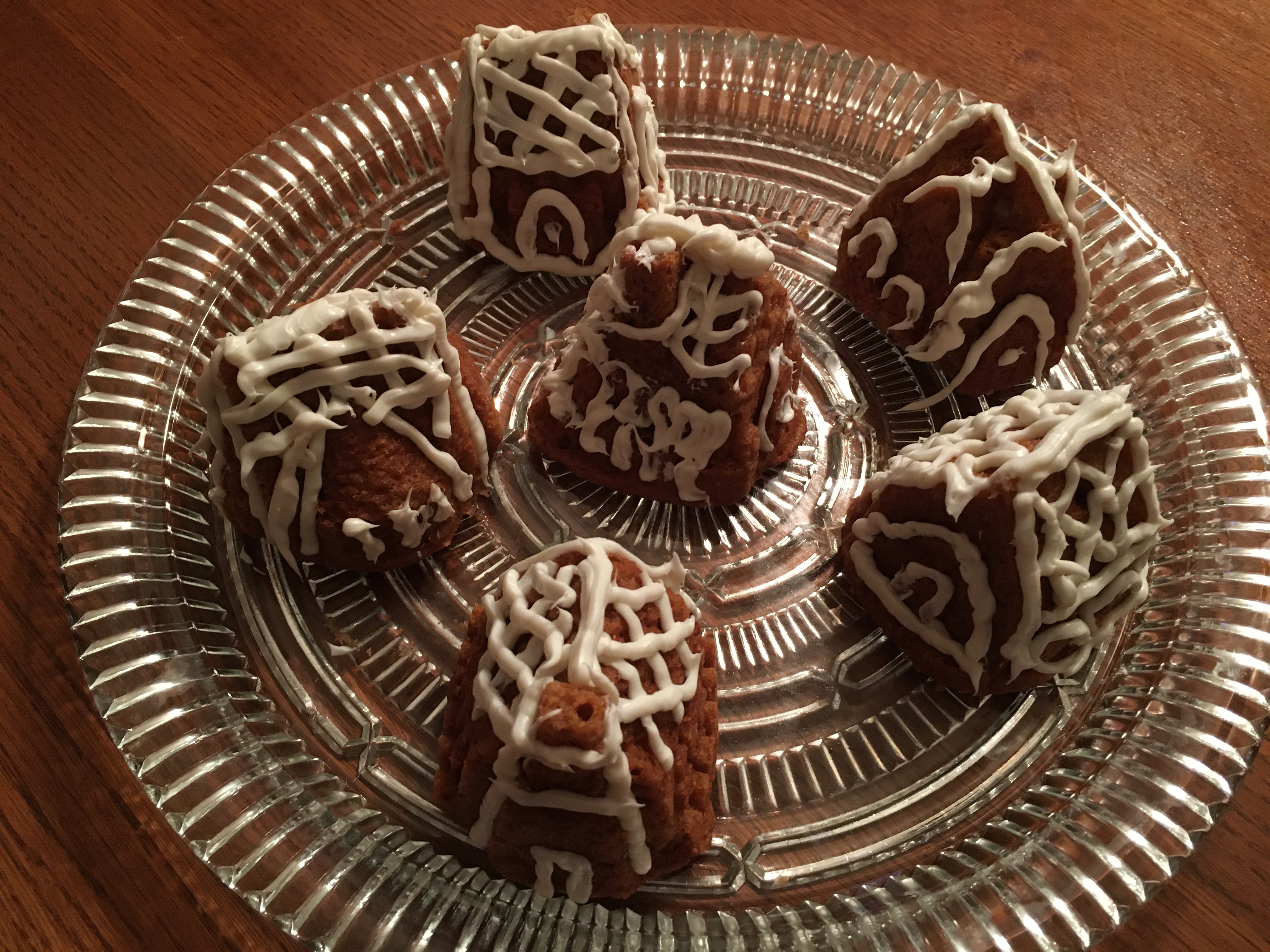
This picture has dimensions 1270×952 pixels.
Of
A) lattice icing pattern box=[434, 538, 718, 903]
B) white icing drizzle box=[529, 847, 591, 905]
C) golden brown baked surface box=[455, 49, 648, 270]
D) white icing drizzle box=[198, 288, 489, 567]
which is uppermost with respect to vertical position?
golden brown baked surface box=[455, 49, 648, 270]

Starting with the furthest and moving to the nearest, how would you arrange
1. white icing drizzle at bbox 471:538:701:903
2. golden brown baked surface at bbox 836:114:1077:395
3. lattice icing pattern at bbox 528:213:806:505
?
1. golden brown baked surface at bbox 836:114:1077:395
2. lattice icing pattern at bbox 528:213:806:505
3. white icing drizzle at bbox 471:538:701:903

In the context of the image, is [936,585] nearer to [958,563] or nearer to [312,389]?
[958,563]

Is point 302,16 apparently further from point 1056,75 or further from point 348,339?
point 1056,75

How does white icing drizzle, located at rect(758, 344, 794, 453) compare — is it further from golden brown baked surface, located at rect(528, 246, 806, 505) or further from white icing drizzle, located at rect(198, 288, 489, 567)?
white icing drizzle, located at rect(198, 288, 489, 567)

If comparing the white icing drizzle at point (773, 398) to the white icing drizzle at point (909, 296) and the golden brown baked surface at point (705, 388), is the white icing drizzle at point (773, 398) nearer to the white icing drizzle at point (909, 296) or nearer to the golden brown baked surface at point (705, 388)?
the golden brown baked surface at point (705, 388)

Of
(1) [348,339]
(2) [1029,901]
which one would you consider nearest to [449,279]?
(1) [348,339]

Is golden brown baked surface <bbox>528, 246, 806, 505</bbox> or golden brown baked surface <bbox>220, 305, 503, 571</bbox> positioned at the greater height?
golden brown baked surface <bbox>528, 246, 806, 505</bbox>

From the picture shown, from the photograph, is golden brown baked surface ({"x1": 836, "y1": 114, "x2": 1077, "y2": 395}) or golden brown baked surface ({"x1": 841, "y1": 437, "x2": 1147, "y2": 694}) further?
golden brown baked surface ({"x1": 836, "y1": 114, "x2": 1077, "y2": 395})

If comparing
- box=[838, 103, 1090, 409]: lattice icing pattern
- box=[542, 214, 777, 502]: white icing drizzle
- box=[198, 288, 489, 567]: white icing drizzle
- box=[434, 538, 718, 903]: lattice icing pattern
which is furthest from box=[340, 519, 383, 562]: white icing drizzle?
box=[838, 103, 1090, 409]: lattice icing pattern
